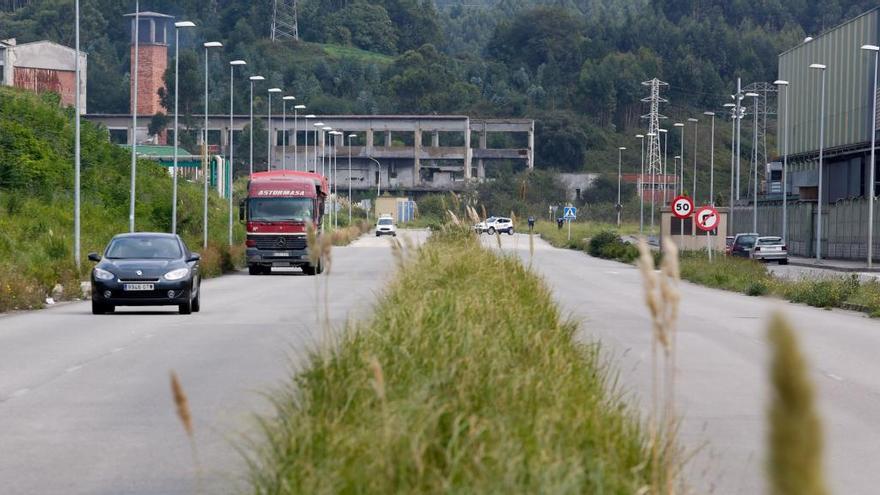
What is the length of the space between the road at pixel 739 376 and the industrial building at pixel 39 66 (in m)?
95.0

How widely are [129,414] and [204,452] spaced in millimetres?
2600

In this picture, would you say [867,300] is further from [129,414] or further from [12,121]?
[12,121]

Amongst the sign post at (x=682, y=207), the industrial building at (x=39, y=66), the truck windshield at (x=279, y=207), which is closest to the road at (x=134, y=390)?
the sign post at (x=682, y=207)

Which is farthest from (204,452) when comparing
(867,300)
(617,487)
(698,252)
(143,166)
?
(143,166)

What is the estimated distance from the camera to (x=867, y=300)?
32938mm

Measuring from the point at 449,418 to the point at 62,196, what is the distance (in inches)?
2094

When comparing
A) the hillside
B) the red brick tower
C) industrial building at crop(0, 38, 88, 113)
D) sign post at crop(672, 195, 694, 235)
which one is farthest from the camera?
the red brick tower

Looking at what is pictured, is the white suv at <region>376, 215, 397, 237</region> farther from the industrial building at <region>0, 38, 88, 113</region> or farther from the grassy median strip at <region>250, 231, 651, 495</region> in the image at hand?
the grassy median strip at <region>250, 231, 651, 495</region>

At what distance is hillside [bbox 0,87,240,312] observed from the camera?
1734 inches

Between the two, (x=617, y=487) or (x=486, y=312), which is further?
(x=486, y=312)

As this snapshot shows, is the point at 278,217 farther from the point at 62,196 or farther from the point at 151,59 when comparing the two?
the point at 151,59

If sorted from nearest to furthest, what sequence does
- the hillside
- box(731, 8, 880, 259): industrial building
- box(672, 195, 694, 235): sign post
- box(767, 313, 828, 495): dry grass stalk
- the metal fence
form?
box(767, 313, 828, 495): dry grass stalk, the hillside, box(672, 195, 694, 235): sign post, the metal fence, box(731, 8, 880, 259): industrial building

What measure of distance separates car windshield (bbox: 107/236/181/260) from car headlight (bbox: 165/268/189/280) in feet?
2.55

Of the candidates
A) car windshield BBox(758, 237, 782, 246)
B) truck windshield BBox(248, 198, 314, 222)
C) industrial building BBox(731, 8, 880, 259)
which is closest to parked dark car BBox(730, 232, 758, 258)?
car windshield BBox(758, 237, 782, 246)
